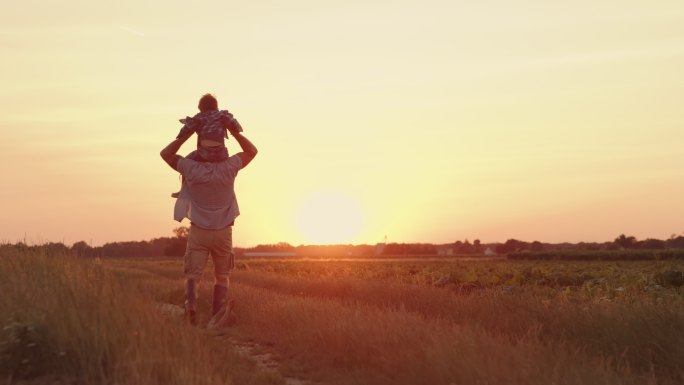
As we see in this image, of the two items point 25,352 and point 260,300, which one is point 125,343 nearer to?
point 25,352

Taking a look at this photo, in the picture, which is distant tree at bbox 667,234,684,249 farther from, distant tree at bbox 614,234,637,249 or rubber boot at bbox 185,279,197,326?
rubber boot at bbox 185,279,197,326

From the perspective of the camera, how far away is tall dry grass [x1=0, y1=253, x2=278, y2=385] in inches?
189

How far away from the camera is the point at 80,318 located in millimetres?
5395

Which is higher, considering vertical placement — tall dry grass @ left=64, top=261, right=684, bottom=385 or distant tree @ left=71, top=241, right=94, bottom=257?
distant tree @ left=71, top=241, right=94, bottom=257

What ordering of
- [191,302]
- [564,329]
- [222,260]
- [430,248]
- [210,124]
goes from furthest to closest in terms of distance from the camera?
[430,248] < [222,260] < [210,124] < [191,302] < [564,329]

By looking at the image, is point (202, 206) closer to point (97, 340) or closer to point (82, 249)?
point (82, 249)

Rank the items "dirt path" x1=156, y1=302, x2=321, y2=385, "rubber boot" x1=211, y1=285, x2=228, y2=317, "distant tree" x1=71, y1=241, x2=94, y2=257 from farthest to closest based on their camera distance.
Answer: "rubber boot" x1=211, y1=285, x2=228, y2=317
"distant tree" x1=71, y1=241, x2=94, y2=257
"dirt path" x1=156, y1=302, x2=321, y2=385

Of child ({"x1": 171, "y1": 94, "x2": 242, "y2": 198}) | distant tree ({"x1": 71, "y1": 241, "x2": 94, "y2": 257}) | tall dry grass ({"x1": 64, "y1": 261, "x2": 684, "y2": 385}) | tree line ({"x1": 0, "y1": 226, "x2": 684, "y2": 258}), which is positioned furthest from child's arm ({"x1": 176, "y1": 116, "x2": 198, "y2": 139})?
tree line ({"x1": 0, "y1": 226, "x2": 684, "y2": 258})

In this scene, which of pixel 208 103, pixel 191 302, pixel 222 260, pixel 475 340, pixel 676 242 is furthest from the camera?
pixel 676 242

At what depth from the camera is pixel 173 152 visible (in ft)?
30.5

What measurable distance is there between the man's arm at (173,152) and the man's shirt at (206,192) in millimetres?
121

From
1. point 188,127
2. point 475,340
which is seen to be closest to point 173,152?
point 188,127

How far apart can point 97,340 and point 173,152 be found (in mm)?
4552

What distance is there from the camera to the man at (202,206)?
29.9ft
